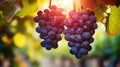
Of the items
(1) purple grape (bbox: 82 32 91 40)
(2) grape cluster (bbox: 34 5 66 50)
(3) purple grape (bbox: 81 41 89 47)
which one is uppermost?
(2) grape cluster (bbox: 34 5 66 50)

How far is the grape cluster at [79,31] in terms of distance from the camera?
1.01 meters

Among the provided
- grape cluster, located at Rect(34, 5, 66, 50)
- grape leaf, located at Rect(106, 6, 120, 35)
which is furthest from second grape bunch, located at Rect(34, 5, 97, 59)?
grape leaf, located at Rect(106, 6, 120, 35)

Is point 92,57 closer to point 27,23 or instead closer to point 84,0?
point 27,23

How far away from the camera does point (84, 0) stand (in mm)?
1054

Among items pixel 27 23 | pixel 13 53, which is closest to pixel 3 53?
pixel 13 53

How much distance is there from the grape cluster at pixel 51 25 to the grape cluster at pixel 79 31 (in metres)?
0.03

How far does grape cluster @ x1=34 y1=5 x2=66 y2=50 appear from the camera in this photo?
3.47ft

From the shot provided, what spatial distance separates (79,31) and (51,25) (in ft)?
0.30

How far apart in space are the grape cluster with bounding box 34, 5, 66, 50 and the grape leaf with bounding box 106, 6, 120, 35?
140 millimetres

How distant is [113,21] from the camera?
113cm

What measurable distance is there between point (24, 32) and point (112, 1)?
2.85m

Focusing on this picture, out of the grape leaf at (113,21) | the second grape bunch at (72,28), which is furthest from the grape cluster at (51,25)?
the grape leaf at (113,21)

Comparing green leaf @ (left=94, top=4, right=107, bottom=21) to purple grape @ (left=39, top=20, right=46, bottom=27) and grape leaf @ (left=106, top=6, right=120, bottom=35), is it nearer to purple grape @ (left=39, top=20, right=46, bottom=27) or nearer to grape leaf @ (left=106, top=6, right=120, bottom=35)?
grape leaf @ (left=106, top=6, right=120, bottom=35)

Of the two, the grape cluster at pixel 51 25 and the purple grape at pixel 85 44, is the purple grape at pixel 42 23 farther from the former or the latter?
the purple grape at pixel 85 44
